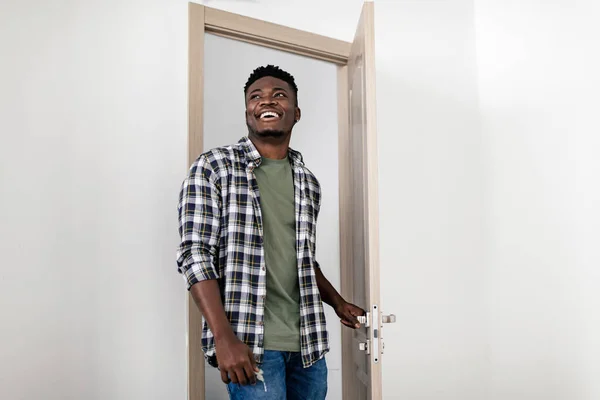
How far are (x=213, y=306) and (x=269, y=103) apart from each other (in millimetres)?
644

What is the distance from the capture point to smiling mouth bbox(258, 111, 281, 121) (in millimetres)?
1729

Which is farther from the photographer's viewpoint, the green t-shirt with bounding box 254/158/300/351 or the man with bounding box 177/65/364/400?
the green t-shirt with bounding box 254/158/300/351

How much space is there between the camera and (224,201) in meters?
1.54

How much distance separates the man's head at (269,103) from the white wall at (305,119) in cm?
43

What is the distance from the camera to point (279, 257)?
5.35 feet

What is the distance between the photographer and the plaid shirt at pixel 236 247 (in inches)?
57.7
